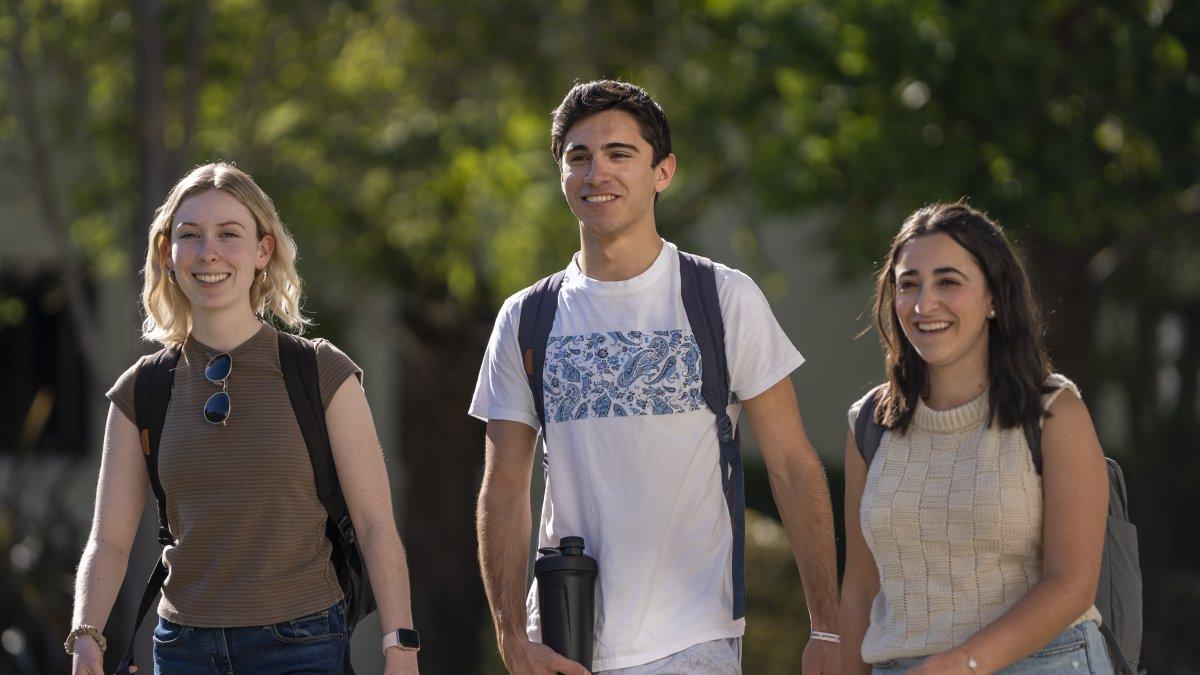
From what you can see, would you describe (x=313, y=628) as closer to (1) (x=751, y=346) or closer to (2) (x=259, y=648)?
(2) (x=259, y=648)

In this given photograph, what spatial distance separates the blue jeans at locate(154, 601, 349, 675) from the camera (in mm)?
3857

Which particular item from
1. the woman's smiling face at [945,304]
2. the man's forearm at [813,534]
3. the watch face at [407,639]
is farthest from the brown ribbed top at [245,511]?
the woman's smiling face at [945,304]

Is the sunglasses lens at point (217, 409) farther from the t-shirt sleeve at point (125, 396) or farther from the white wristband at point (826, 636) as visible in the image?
the white wristband at point (826, 636)

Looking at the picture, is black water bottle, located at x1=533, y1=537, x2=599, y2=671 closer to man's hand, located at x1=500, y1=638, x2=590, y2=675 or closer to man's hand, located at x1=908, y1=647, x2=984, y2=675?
man's hand, located at x1=500, y1=638, x2=590, y2=675

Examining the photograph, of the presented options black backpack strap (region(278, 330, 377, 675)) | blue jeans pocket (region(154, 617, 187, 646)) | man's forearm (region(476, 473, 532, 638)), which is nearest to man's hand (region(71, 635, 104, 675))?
blue jeans pocket (region(154, 617, 187, 646))

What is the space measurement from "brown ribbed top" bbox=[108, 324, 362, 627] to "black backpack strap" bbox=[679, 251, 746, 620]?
2.88ft

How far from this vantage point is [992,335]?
12.7 feet

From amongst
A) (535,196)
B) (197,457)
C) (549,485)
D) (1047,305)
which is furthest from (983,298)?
(535,196)

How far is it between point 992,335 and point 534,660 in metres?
1.34

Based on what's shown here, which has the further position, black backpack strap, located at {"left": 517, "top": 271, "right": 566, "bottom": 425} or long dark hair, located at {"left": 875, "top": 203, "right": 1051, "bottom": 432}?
black backpack strap, located at {"left": 517, "top": 271, "right": 566, "bottom": 425}

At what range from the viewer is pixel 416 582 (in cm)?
1652

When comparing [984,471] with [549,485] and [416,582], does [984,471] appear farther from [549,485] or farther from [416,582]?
[416,582]

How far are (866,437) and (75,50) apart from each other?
665 centimetres

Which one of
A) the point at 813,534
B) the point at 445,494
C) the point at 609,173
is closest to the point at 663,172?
the point at 609,173
